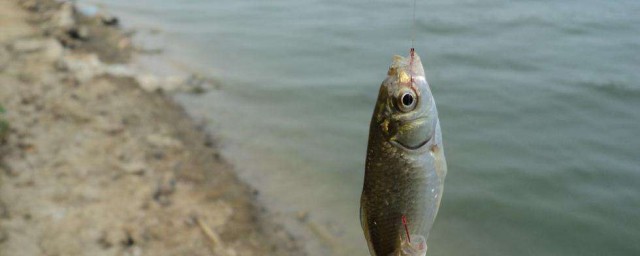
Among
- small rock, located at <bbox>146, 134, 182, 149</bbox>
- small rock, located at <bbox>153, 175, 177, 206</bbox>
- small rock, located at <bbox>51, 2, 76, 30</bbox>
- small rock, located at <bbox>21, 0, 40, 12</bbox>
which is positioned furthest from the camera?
small rock, located at <bbox>21, 0, 40, 12</bbox>

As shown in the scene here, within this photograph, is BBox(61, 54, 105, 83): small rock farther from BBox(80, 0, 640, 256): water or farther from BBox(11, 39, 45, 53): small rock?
BBox(80, 0, 640, 256): water

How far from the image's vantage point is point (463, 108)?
853cm

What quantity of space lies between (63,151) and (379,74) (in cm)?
513

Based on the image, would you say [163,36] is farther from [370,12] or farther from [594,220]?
[594,220]

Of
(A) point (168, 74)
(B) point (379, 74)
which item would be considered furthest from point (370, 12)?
(A) point (168, 74)

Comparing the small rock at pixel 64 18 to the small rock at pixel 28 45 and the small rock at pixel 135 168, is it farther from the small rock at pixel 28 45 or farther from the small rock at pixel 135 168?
the small rock at pixel 135 168

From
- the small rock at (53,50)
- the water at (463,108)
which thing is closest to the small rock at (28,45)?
the small rock at (53,50)

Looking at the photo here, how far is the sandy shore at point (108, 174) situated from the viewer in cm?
518

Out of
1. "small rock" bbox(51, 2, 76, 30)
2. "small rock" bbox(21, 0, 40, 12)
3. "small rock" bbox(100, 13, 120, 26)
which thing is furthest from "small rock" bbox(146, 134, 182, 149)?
"small rock" bbox(21, 0, 40, 12)

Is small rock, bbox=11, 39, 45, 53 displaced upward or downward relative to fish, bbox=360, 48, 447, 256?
downward

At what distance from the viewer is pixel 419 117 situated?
2.33 metres

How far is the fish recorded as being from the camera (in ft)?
7.63

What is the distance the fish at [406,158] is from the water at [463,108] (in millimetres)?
3432

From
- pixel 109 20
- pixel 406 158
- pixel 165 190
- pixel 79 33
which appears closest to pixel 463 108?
pixel 165 190
